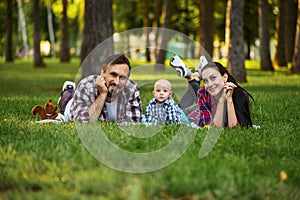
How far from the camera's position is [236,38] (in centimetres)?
1739

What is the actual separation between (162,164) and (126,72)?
8.67 feet

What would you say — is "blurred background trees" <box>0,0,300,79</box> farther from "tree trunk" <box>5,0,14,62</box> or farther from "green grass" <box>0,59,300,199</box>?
"green grass" <box>0,59,300,199</box>

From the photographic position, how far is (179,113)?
7.83 meters

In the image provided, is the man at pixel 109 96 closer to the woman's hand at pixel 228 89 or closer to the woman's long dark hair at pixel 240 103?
the woman's long dark hair at pixel 240 103

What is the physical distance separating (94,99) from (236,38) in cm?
1094

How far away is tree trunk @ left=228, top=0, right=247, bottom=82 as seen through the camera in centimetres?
1733

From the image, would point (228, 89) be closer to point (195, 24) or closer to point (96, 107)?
point (96, 107)

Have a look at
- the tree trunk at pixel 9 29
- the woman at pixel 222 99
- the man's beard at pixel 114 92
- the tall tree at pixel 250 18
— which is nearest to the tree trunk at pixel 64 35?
the tree trunk at pixel 9 29

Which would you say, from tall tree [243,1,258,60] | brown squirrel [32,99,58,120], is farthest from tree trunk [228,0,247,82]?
tall tree [243,1,258,60]

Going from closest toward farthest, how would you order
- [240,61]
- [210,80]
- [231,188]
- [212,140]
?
[231,188] → [212,140] → [210,80] → [240,61]

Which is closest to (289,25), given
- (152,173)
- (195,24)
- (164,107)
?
(195,24)

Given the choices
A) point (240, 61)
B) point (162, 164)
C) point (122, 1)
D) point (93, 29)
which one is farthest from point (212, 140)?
point (122, 1)

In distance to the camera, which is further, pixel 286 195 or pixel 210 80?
pixel 210 80

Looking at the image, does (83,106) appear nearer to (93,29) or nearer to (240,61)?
(93,29)
